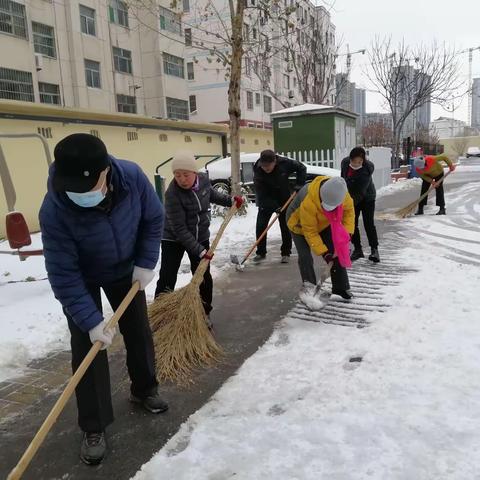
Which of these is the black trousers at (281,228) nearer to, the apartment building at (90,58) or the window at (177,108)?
the apartment building at (90,58)

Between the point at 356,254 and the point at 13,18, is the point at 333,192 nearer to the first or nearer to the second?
the point at 356,254

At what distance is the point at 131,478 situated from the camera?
7.63 ft

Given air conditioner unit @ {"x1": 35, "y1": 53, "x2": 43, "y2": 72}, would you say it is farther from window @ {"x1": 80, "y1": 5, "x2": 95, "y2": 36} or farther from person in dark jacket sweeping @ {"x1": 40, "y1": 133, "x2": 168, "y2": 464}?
person in dark jacket sweeping @ {"x1": 40, "y1": 133, "x2": 168, "y2": 464}

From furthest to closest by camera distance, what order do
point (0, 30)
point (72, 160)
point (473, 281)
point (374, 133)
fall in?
point (374, 133) < point (0, 30) < point (473, 281) < point (72, 160)

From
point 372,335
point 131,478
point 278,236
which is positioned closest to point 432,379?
point 372,335

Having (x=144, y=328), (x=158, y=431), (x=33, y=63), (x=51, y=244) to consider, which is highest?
(x=33, y=63)

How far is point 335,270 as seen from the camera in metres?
4.67

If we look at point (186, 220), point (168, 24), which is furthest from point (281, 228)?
point (168, 24)

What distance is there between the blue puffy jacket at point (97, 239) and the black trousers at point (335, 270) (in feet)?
7.34

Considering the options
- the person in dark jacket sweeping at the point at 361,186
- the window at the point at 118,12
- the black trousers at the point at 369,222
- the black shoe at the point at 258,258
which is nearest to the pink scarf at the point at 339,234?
the person in dark jacket sweeping at the point at 361,186

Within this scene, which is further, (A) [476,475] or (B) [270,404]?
(B) [270,404]

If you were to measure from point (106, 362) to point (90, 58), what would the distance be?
23.9 m

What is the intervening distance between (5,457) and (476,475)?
7.54 ft

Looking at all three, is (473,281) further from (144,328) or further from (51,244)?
(51,244)
